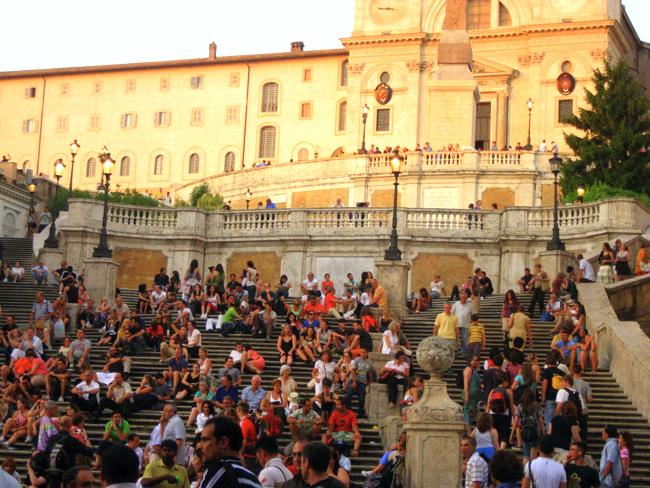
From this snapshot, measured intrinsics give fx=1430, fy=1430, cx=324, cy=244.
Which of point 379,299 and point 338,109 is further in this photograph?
point 338,109

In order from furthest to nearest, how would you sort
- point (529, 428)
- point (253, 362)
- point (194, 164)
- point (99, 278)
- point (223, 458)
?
point (194, 164) < point (99, 278) < point (253, 362) < point (529, 428) < point (223, 458)

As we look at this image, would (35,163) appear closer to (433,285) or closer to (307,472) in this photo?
(433,285)

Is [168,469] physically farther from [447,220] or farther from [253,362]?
[447,220]

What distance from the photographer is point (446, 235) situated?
41.1m

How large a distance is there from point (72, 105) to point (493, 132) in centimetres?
3320

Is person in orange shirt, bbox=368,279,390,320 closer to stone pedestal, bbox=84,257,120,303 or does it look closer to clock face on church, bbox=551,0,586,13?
stone pedestal, bbox=84,257,120,303

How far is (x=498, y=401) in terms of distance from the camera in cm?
2116

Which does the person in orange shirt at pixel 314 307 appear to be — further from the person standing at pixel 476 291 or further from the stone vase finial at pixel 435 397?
the stone vase finial at pixel 435 397

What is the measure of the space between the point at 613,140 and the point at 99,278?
2662cm

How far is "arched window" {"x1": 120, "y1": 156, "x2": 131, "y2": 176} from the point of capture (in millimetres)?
94912

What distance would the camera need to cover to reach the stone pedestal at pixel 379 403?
77.7 ft

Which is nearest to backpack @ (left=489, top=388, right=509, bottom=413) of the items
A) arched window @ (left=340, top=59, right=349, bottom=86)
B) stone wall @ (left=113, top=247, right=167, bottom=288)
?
stone wall @ (left=113, top=247, right=167, bottom=288)

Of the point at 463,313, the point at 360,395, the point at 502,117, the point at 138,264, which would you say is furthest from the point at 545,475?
the point at 502,117

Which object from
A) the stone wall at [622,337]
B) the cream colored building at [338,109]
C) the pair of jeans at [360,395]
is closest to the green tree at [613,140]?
the cream colored building at [338,109]
